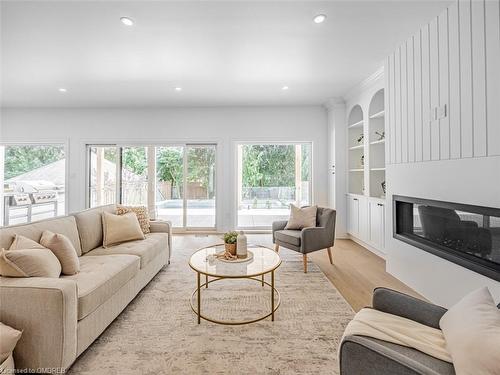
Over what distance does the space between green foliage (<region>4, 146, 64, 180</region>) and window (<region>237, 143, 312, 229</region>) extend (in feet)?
13.4

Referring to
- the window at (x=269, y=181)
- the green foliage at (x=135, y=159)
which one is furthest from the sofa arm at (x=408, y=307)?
the green foliage at (x=135, y=159)

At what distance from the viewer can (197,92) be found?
4.50 metres

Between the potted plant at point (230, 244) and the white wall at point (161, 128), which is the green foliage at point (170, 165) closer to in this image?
the white wall at point (161, 128)

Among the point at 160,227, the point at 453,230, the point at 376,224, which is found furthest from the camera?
the point at 376,224

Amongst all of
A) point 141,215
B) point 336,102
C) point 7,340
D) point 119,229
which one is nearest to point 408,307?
point 7,340

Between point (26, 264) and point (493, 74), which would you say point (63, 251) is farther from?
point (493, 74)

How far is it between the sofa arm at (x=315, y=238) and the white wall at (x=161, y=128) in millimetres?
2449

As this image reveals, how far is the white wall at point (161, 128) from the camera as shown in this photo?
17.9 ft

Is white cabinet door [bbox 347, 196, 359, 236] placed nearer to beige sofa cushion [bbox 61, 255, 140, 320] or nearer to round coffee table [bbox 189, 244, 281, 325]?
round coffee table [bbox 189, 244, 281, 325]

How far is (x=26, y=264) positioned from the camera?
5.44ft

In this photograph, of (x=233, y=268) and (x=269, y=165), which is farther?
(x=269, y=165)

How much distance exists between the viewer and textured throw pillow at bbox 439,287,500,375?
3.21 feet

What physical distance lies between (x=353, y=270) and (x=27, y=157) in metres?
6.93

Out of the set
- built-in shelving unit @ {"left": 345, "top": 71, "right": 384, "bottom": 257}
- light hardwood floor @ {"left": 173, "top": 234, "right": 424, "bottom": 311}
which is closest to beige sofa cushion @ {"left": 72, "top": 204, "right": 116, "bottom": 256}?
light hardwood floor @ {"left": 173, "top": 234, "right": 424, "bottom": 311}
